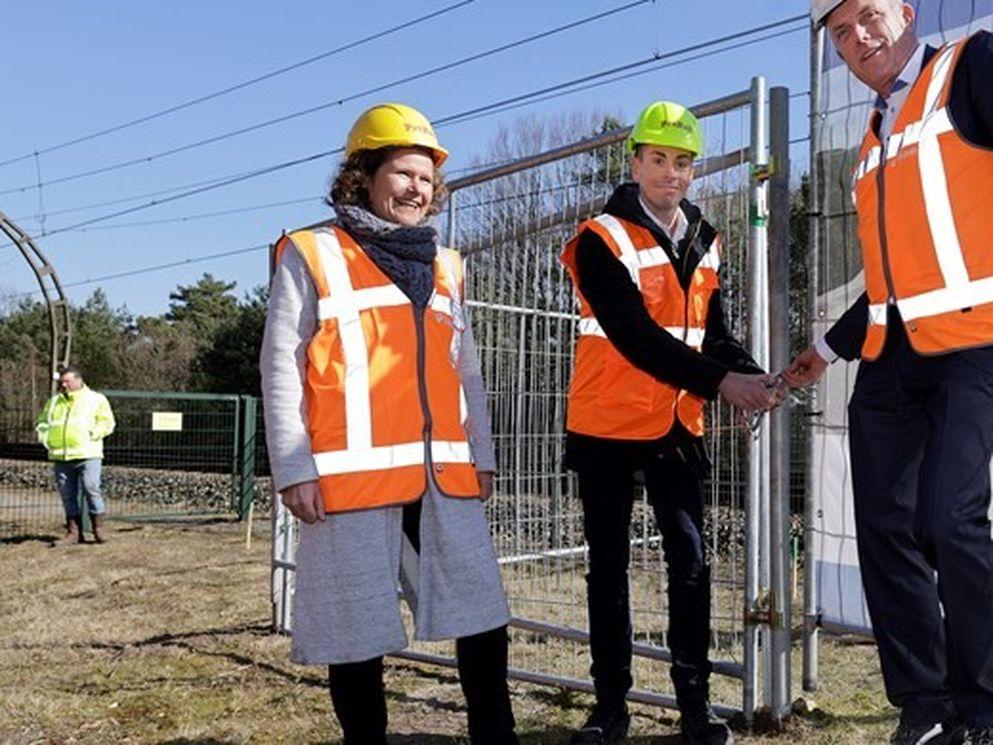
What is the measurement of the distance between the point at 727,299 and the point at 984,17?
3.89 ft

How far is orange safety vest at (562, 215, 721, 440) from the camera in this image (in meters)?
3.33

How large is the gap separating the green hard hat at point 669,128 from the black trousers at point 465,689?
1.37 meters

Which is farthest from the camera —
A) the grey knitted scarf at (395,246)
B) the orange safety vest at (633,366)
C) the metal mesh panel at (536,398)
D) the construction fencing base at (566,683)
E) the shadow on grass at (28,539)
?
the shadow on grass at (28,539)

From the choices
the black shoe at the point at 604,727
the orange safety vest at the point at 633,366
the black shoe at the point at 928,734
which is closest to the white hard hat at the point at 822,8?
the orange safety vest at the point at 633,366

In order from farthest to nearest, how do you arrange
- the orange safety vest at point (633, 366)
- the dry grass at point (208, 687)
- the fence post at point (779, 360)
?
1. the dry grass at point (208, 687)
2. the fence post at point (779, 360)
3. the orange safety vest at point (633, 366)

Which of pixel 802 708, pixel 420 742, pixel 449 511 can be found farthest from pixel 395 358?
pixel 802 708

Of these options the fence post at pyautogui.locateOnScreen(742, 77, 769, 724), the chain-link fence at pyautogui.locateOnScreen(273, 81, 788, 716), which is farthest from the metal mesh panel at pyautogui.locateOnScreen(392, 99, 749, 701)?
the fence post at pyautogui.locateOnScreen(742, 77, 769, 724)

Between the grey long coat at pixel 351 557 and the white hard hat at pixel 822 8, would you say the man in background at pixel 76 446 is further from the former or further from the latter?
the white hard hat at pixel 822 8

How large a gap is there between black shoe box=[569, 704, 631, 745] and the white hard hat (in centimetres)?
209

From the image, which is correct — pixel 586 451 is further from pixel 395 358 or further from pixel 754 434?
pixel 395 358

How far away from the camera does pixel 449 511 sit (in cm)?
286

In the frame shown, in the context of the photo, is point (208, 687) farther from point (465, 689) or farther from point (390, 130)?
point (390, 130)

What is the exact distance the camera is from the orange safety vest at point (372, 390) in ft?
9.08

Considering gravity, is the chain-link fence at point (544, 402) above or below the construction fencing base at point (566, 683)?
above
